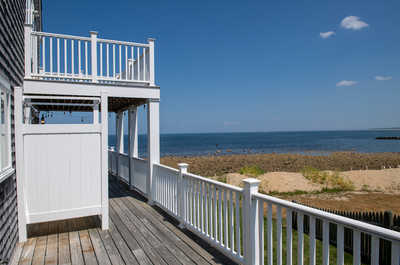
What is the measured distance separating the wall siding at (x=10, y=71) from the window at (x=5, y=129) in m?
0.14

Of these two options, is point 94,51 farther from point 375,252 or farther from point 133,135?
point 375,252

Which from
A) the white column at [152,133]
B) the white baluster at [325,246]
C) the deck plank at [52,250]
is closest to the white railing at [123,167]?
the white column at [152,133]

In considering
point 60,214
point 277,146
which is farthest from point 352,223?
point 277,146

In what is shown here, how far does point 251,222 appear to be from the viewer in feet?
8.42

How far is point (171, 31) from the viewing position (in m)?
22.3

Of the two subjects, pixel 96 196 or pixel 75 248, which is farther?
pixel 96 196

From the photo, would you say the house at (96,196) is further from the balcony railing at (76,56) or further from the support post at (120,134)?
the support post at (120,134)

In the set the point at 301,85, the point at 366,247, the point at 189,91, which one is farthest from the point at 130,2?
the point at 301,85

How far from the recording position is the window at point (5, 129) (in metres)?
2.88

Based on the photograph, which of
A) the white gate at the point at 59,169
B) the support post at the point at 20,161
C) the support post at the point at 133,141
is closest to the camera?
the support post at the point at 20,161

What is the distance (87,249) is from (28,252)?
77cm

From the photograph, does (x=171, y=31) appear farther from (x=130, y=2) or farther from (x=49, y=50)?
(x=49, y=50)

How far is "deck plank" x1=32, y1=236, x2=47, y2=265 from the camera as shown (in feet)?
10.1

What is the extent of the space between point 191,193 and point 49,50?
3732mm
